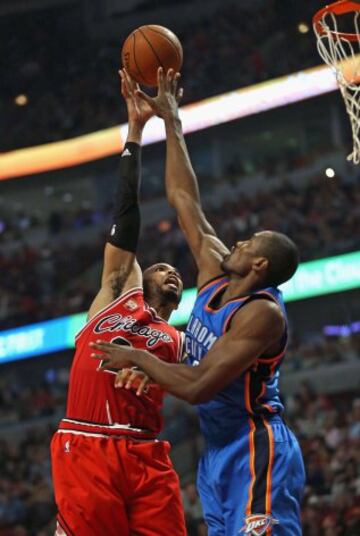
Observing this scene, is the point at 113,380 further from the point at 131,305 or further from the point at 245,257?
the point at 245,257

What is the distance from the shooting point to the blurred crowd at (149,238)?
14.9m

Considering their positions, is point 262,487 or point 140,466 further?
point 140,466

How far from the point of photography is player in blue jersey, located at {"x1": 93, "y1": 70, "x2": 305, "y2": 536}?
11.4 ft

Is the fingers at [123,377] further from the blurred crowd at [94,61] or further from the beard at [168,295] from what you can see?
the blurred crowd at [94,61]

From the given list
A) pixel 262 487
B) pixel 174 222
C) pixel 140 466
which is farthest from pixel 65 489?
pixel 174 222

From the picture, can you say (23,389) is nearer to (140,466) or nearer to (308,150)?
(308,150)

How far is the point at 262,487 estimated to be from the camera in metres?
3.58

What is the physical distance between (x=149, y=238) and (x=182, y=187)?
12866 millimetres

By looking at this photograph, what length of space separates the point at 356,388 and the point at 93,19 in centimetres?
1119

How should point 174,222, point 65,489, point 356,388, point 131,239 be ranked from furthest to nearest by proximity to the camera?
point 174,222
point 356,388
point 131,239
point 65,489

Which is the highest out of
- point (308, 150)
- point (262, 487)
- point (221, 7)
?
point (221, 7)

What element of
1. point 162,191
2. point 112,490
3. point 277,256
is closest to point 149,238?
point 162,191


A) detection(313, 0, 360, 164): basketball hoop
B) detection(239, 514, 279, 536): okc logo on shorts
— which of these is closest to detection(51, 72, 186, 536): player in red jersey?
detection(239, 514, 279, 536): okc logo on shorts

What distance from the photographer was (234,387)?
369 cm
